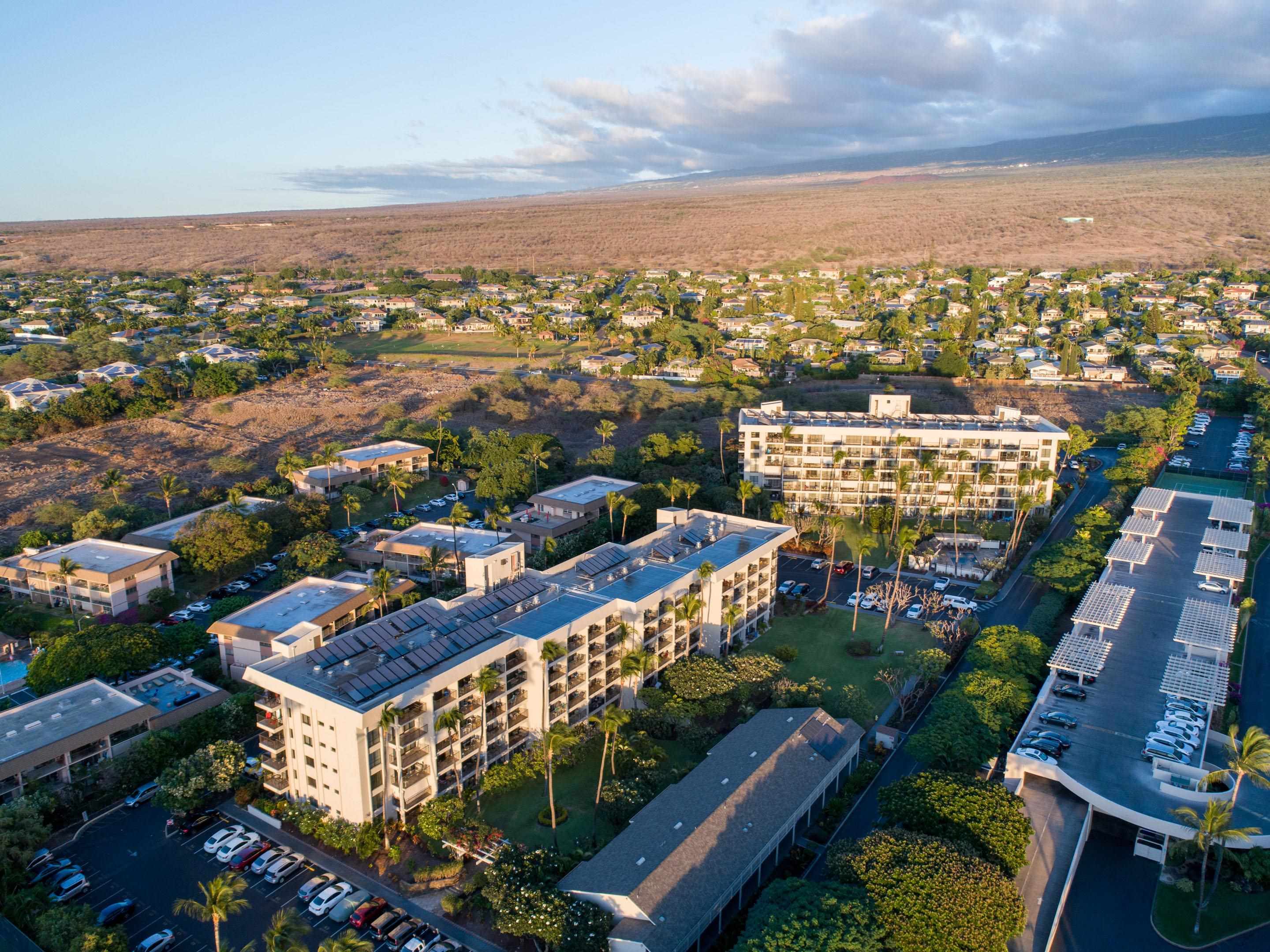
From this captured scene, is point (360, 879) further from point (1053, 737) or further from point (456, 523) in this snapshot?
point (456, 523)

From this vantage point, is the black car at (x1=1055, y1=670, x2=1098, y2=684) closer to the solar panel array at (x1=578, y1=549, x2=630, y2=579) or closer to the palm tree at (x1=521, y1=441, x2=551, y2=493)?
the solar panel array at (x1=578, y1=549, x2=630, y2=579)

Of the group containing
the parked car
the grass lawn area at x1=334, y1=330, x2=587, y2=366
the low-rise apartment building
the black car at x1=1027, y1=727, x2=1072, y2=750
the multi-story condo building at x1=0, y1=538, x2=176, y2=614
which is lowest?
the parked car

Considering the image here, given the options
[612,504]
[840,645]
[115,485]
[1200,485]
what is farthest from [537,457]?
[1200,485]

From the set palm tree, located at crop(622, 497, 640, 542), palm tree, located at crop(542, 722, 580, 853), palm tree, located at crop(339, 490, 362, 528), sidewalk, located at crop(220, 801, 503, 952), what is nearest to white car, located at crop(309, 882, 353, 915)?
sidewalk, located at crop(220, 801, 503, 952)

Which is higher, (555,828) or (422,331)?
(422,331)

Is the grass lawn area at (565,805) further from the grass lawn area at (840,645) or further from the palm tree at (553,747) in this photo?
the grass lawn area at (840,645)

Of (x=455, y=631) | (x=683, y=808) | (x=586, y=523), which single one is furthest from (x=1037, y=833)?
(x=586, y=523)

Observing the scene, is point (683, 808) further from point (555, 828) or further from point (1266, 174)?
point (1266, 174)
